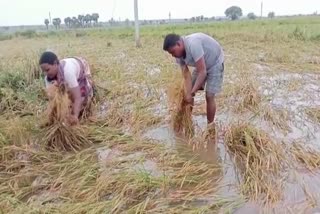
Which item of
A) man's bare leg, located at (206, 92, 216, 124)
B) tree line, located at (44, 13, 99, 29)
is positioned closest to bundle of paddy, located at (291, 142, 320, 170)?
man's bare leg, located at (206, 92, 216, 124)

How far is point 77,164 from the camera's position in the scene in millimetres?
3580

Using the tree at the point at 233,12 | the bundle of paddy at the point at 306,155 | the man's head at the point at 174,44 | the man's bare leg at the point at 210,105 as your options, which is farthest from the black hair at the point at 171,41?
the tree at the point at 233,12

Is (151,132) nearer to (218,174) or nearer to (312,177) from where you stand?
(218,174)

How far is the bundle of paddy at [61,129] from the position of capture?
4.02 m

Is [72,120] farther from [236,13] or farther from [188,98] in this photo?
[236,13]

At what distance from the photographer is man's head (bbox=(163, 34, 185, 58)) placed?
3848mm

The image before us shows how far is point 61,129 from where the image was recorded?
4.02 meters

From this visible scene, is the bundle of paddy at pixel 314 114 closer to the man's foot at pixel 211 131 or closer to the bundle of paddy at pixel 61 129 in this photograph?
the man's foot at pixel 211 131

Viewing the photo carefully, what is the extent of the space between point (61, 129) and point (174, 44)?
5.15 feet

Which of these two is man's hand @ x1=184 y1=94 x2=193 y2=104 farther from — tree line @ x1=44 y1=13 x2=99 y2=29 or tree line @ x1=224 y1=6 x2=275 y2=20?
tree line @ x1=224 y1=6 x2=275 y2=20

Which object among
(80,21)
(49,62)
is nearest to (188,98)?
(49,62)

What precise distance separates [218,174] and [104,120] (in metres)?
2.14

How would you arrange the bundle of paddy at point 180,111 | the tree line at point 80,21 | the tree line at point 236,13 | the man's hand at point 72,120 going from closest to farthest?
the man's hand at point 72,120 < the bundle of paddy at point 180,111 < the tree line at point 80,21 < the tree line at point 236,13

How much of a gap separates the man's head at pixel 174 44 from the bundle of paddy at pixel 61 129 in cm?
131
